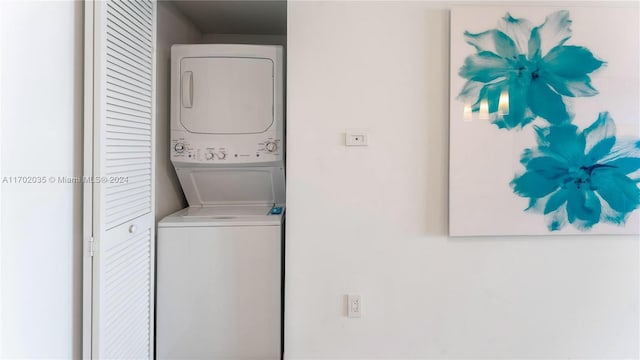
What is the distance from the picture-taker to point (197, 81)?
74.9 inches

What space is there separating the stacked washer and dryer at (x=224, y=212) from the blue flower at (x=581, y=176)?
1.29 m

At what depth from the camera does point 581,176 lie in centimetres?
170

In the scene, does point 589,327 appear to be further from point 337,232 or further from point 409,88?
point 409,88

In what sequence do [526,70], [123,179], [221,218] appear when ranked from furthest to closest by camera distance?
[221,218], [526,70], [123,179]

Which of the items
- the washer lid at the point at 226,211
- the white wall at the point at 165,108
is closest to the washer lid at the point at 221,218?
the washer lid at the point at 226,211

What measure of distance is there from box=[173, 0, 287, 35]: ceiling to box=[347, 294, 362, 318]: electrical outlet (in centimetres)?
168

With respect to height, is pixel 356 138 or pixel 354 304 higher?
pixel 356 138

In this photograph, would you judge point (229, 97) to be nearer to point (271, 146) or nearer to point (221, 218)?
point (271, 146)

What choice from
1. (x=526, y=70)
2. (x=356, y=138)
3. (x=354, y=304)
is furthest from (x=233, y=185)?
(x=526, y=70)

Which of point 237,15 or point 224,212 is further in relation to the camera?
point 237,15

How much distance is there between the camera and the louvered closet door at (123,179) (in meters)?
1.24

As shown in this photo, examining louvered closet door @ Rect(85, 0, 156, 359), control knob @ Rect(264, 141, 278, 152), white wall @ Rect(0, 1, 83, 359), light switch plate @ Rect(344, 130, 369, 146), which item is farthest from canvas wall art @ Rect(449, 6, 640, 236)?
white wall @ Rect(0, 1, 83, 359)

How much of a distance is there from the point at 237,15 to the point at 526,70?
1.66 m

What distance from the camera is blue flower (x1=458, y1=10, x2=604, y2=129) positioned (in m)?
1.66
